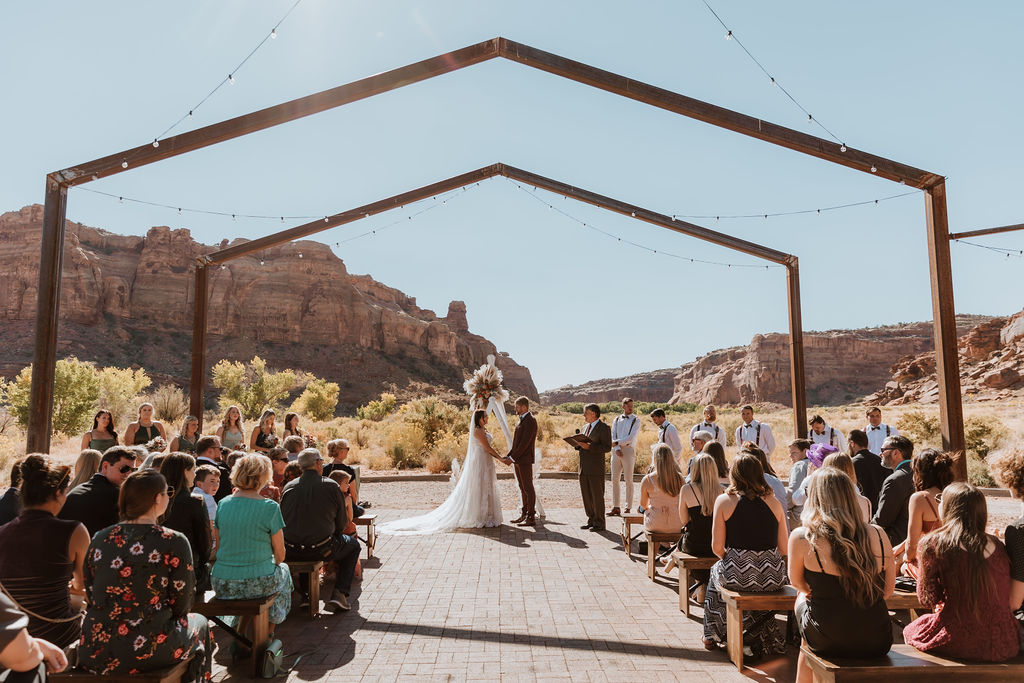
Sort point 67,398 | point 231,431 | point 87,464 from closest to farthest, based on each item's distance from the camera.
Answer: point 87,464 → point 231,431 → point 67,398

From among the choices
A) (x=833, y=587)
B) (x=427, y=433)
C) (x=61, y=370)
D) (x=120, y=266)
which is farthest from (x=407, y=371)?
(x=833, y=587)

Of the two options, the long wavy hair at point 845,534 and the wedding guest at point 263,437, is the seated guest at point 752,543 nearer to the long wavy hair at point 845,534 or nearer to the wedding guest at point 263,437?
the long wavy hair at point 845,534

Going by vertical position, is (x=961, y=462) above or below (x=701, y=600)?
above

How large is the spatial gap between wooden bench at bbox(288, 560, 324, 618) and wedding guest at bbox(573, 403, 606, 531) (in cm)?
483

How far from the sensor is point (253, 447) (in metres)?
9.45

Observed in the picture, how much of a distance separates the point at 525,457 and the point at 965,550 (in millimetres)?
7121

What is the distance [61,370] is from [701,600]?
35076 mm

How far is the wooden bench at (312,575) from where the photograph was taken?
5.30m

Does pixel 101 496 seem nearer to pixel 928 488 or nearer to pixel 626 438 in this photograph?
pixel 928 488

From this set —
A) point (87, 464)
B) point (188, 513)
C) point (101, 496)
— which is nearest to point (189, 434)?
point (87, 464)

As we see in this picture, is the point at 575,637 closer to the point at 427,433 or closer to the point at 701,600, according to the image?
the point at 701,600

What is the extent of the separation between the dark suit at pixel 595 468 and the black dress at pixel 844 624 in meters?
6.14

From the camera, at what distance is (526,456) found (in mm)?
9805

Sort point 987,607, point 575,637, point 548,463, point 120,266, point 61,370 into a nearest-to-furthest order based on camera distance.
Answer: point 987,607, point 575,637, point 548,463, point 61,370, point 120,266
